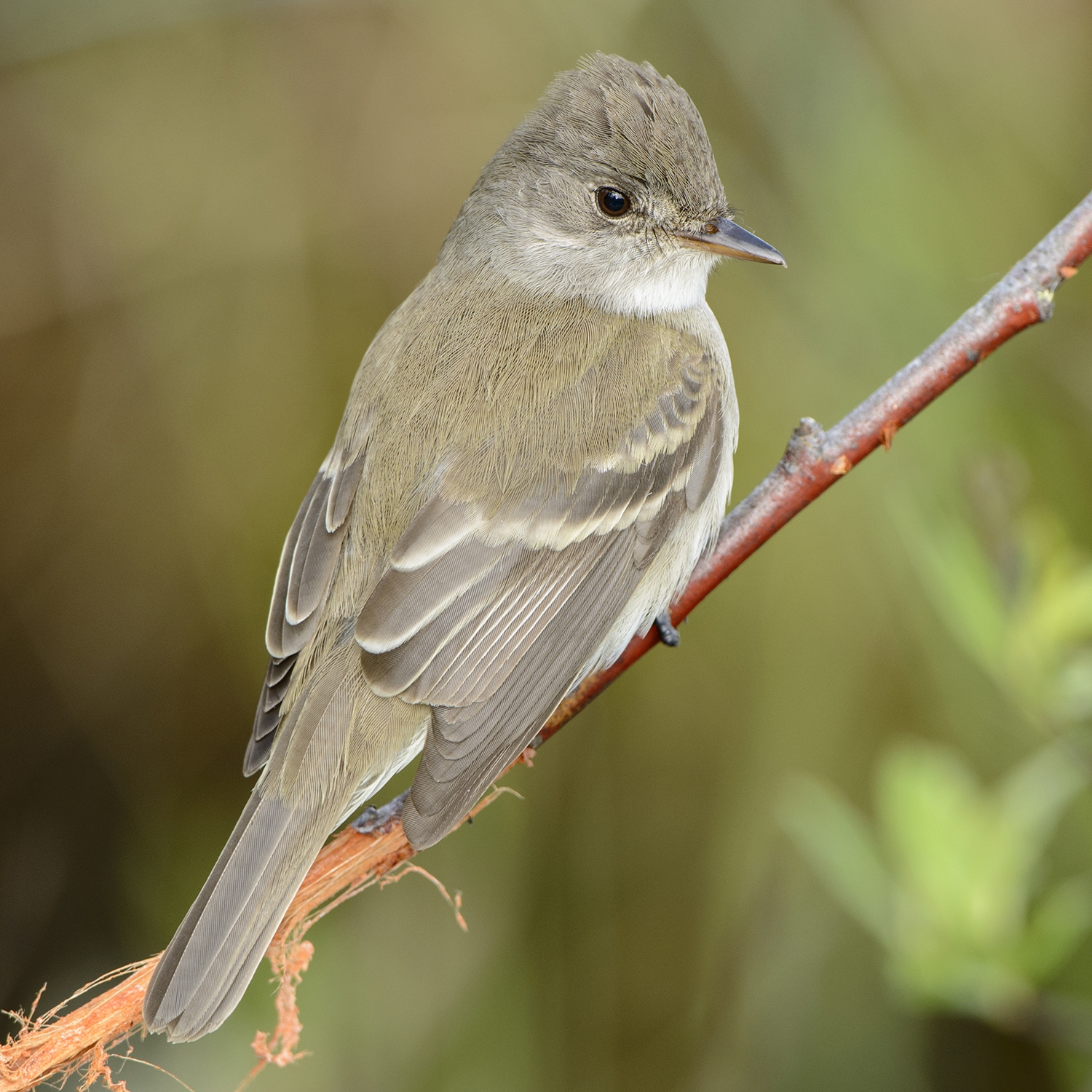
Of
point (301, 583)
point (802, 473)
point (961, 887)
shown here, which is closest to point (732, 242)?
point (802, 473)

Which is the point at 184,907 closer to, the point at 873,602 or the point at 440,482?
the point at 440,482

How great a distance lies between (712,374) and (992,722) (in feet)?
4.35

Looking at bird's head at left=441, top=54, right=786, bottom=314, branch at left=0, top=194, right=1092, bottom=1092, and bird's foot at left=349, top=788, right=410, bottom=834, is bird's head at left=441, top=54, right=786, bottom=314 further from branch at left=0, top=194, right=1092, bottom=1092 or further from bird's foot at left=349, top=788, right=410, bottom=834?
bird's foot at left=349, top=788, right=410, bottom=834

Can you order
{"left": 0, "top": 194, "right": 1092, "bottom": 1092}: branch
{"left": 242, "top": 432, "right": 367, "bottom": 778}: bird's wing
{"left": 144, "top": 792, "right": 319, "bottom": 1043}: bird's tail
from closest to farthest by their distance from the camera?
{"left": 144, "top": 792, "right": 319, "bottom": 1043}: bird's tail
{"left": 0, "top": 194, "right": 1092, "bottom": 1092}: branch
{"left": 242, "top": 432, "right": 367, "bottom": 778}: bird's wing

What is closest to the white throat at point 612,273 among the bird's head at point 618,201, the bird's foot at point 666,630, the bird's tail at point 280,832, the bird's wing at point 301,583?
the bird's head at point 618,201

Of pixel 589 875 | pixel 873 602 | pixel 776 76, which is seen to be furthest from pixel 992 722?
pixel 776 76

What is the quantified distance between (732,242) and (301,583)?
130cm

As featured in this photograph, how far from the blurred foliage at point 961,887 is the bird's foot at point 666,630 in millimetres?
476

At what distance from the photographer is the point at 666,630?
2924 millimetres

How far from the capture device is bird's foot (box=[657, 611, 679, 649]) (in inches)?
115

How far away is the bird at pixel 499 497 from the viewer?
2.47 metres

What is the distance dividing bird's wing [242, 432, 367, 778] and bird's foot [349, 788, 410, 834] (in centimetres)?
28

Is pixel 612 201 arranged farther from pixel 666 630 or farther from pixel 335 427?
pixel 335 427

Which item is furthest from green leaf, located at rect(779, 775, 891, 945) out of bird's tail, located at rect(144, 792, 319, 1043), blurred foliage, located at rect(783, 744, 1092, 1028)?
bird's tail, located at rect(144, 792, 319, 1043)
